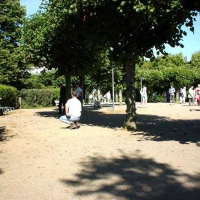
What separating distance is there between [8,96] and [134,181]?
851 inches

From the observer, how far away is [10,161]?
721 centimetres

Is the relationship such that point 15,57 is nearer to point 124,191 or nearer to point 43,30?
point 43,30

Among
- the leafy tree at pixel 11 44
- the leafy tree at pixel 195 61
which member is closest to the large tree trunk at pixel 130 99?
the leafy tree at pixel 11 44

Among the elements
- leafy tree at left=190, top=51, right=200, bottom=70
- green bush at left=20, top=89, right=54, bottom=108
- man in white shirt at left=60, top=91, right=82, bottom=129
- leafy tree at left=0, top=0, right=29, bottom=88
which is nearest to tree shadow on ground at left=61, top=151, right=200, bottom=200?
man in white shirt at left=60, top=91, right=82, bottom=129

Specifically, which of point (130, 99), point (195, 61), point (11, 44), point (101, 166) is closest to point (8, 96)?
point (11, 44)

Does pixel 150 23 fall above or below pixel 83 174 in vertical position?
above

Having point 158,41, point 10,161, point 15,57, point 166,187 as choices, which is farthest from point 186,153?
point 15,57

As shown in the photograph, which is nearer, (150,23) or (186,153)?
(186,153)

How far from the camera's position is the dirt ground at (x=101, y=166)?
16.3ft

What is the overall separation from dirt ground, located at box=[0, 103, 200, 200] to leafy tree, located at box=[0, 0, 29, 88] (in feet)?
85.0

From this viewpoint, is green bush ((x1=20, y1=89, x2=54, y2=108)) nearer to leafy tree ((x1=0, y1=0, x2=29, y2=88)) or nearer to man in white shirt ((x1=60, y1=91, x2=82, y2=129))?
leafy tree ((x1=0, y1=0, x2=29, y2=88))

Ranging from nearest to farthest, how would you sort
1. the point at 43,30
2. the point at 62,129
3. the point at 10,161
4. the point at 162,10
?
the point at 10,161 → the point at 162,10 → the point at 62,129 → the point at 43,30

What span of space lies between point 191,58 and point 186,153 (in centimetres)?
7040

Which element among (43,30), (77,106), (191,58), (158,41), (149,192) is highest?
(191,58)
